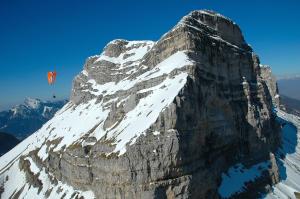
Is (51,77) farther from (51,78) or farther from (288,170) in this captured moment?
(288,170)

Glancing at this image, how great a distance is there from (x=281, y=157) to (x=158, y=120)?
268 feet

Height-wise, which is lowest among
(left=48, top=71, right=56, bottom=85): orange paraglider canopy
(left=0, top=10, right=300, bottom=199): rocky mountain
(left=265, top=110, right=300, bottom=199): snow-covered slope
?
(left=265, top=110, right=300, bottom=199): snow-covered slope

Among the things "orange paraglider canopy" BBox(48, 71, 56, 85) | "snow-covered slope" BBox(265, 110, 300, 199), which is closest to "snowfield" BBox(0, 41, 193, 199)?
"orange paraglider canopy" BBox(48, 71, 56, 85)

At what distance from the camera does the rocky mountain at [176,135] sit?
8506cm

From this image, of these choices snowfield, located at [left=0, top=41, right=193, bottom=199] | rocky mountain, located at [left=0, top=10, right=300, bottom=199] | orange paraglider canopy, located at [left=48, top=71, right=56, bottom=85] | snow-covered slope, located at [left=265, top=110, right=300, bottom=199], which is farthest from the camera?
orange paraglider canopy, located at [left=48, top=71, right=56, bottom=85]

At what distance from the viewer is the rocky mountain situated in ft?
279

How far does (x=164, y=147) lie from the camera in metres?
83.6

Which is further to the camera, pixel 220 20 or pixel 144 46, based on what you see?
pixel 144 46

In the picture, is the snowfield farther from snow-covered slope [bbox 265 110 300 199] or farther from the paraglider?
snow-covered slope [bbox 265 110 300 199]

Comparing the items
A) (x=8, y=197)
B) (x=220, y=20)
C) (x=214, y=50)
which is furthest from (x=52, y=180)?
(x=220, y=20)

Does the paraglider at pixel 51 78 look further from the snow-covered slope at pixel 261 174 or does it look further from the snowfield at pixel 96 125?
the snow-covered slope at pixel 261 174

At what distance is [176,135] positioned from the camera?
84.0 meters

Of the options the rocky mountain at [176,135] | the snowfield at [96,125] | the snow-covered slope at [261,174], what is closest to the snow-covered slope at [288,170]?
the snow-covered slope at [261,174]

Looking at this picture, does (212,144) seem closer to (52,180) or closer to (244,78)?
(244,78)
